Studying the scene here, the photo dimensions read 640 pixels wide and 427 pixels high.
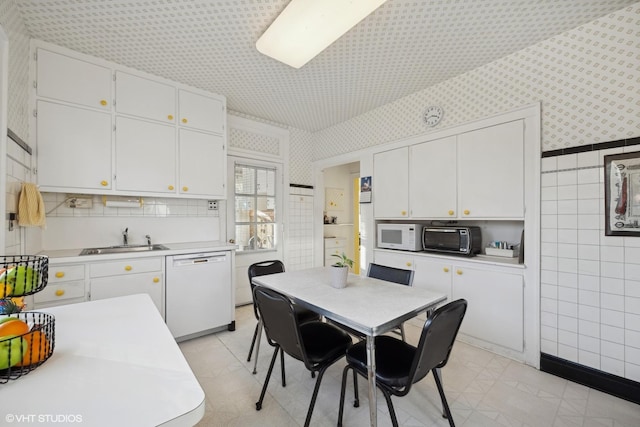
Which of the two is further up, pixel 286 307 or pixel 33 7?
pixel 33 7

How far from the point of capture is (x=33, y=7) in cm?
187

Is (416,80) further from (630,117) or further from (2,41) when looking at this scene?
(2,41)

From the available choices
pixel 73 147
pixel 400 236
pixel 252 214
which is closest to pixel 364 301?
pixel 400 236

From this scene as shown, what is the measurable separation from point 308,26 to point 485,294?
2716 millimetres

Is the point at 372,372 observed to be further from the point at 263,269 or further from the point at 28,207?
the point at 28,207

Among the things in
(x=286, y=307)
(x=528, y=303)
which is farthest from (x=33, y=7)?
(x=528, y=303)

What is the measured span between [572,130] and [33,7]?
4.06 m

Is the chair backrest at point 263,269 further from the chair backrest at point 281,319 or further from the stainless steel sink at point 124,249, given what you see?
the stainless steel sink at point 124,249

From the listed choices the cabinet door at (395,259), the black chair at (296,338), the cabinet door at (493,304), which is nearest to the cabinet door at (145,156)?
the black chair at (296,338)

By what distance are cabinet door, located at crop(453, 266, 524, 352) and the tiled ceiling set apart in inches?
78.8

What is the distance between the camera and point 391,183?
3314 millimetres

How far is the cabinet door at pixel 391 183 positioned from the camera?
3178 mm

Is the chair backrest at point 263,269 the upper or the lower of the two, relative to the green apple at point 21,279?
lower

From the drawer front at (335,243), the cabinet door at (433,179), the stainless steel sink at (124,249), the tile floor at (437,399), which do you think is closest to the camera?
the tile floor at (437,399)
